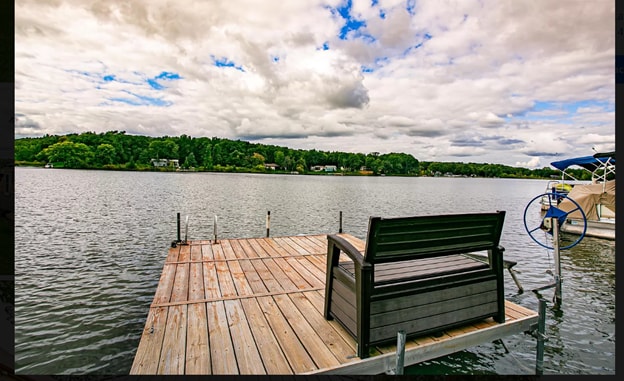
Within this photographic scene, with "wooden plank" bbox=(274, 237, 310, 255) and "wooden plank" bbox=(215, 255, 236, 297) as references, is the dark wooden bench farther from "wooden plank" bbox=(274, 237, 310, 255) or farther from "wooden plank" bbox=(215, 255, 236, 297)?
"wooden plank" bbox=(274, 237, 310, 255)

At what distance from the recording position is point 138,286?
25.6 feet

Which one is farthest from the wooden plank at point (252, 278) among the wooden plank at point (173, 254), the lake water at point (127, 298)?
the lake water at point (127, 298)

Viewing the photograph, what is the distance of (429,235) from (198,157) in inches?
5353

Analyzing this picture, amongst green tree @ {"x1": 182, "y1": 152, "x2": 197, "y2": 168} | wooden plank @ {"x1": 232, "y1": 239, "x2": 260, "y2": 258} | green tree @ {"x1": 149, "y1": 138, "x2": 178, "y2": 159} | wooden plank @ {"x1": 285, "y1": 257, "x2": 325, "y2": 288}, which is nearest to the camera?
wooden plank @ {"x1": 285, "y1": 257, "x2": 325, "y2": 288}

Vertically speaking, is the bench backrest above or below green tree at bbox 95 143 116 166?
below

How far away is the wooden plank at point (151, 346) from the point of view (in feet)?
9.47

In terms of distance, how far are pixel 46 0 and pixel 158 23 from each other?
10.9ft

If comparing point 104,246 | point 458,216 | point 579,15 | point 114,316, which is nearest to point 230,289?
point 114,316

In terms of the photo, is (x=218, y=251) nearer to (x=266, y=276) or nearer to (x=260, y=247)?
(x=260, y=247)

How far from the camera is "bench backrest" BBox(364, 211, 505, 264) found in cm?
286

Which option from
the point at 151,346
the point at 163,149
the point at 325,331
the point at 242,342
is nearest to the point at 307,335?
the point at 325,331

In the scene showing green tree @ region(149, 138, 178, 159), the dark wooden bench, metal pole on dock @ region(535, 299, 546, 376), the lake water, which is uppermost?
green tree @ region(149, 138, 178, 159)

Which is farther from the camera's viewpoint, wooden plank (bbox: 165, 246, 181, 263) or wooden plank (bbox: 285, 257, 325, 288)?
wooden plank (bbox: 165, 246, 181, 263)

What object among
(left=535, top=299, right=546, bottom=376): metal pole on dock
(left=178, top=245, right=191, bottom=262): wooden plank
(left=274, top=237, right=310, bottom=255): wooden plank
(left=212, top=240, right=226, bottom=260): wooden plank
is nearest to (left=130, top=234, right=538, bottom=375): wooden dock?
(left=535, top=299, right=546, bottom=376): metal pole on dock
